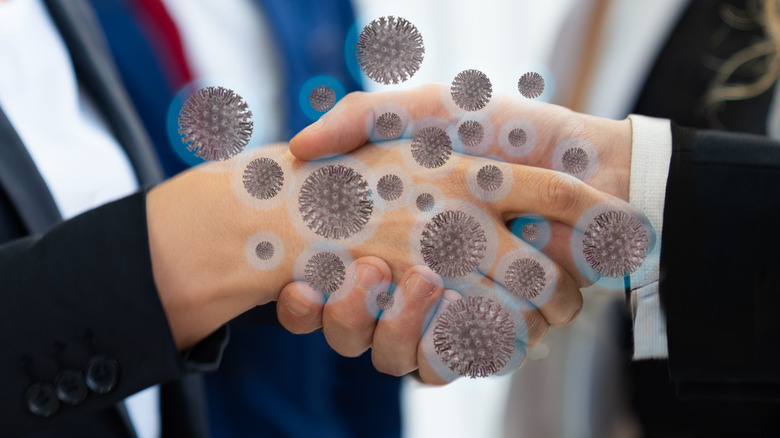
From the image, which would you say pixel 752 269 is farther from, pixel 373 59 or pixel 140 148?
pixel 140 148

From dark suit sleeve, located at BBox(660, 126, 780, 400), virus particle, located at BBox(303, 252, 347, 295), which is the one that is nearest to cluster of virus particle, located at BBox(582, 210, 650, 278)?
dark suit sleeve, located at BBox(660, 126, 780, 400)

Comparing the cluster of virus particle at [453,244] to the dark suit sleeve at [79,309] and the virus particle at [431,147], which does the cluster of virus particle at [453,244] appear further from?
the dark suit sleeve at [79,309]

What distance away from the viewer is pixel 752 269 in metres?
0.23

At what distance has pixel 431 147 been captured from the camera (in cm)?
23

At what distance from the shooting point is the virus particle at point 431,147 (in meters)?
0.23

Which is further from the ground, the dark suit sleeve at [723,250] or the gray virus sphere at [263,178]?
the gray virus sphere at [263,178]

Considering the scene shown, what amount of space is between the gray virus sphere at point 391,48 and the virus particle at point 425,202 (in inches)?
2.2

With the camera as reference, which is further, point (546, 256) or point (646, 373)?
point (646, 373)

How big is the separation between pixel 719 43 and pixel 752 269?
→ 21 centimetres

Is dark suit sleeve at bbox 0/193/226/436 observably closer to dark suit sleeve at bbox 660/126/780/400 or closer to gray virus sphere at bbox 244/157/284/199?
gray virus sphere at bbox 244/157/284/199

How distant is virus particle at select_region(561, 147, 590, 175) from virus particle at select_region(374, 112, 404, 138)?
8cm

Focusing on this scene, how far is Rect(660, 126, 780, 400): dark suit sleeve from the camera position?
232 mm

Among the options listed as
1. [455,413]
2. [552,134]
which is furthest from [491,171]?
[455,413]

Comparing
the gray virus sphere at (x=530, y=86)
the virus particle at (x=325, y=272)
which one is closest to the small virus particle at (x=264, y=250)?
the virus particle at (x=325, y=272)
